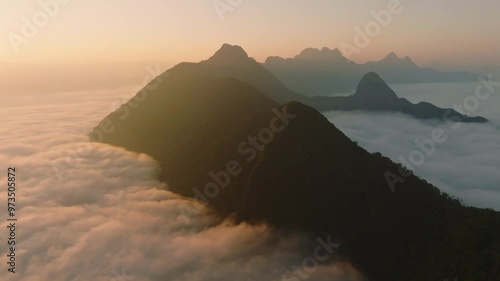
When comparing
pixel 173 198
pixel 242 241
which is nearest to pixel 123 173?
pixel 173 198

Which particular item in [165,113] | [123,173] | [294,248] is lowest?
[294,248]

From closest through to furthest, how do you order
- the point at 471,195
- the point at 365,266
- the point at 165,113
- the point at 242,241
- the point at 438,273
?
the point at 438,273 → the point at 365,266 → the point at 242,241 → the point at 165,113 → the point at 471,195

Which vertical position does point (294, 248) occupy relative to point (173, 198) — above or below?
below

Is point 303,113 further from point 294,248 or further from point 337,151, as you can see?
point 294,248

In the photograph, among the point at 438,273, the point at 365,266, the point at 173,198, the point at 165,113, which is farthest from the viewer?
the point at 165,113

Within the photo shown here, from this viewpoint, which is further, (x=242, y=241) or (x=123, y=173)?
A: (x=123, y=173)

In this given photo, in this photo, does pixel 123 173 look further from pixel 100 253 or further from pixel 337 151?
pixel 337 151
